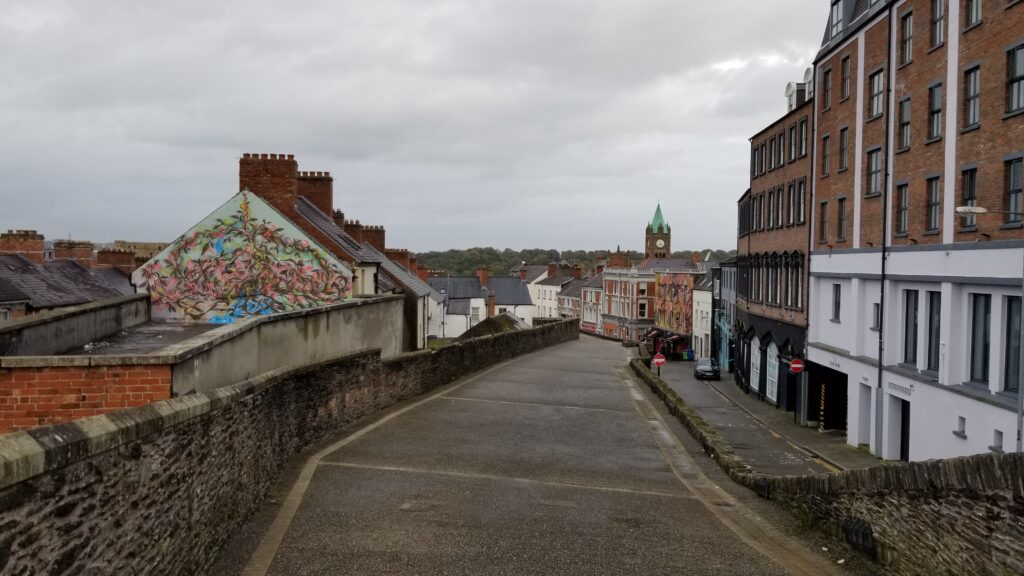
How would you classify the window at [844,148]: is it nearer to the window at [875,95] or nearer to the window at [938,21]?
the window at [875,95]

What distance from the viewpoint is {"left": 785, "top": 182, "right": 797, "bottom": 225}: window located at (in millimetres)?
38472

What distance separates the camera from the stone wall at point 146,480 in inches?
188

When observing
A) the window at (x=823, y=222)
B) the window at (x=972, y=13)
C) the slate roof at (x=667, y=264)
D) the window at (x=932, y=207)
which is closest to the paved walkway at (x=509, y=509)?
the window at (x=932, y=207)

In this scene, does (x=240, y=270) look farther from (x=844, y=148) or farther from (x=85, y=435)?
(x=844, y=148)

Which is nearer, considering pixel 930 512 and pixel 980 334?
pixel 930 512

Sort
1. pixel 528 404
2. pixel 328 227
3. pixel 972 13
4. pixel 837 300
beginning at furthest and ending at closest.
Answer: pixel 837 300 → pixel 328 227 → pixel 528 404 → pixel 972 13

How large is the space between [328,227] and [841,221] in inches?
779

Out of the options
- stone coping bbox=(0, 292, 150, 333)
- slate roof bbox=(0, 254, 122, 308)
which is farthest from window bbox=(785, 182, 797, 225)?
stone coping bbox=(0, 292, 150, 333)

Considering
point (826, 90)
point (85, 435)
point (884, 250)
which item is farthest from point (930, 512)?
point (826, 90)

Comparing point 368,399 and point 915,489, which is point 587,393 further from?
point 915,489

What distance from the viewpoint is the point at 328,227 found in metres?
30.9

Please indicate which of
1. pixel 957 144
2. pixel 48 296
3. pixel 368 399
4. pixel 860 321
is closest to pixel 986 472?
pixel 368 399

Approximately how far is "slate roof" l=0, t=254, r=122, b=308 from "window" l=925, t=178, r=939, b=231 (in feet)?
84.8

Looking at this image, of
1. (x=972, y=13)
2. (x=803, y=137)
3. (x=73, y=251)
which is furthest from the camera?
(x=73, y=251)
